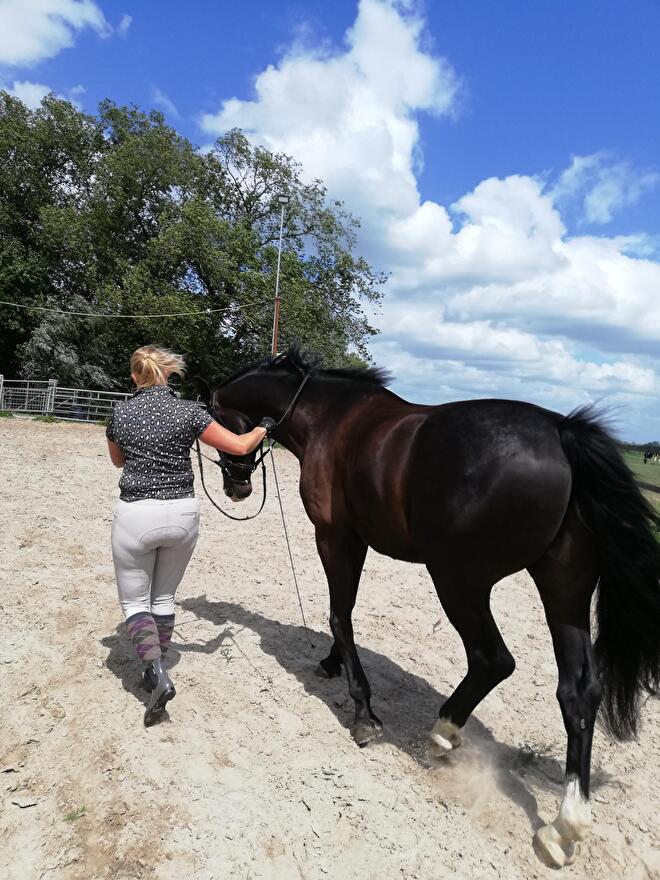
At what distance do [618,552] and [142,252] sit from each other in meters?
28.6

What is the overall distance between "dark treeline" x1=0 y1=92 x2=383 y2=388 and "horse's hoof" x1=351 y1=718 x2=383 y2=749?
21440 mm

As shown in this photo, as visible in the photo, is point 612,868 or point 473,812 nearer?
point 612,868

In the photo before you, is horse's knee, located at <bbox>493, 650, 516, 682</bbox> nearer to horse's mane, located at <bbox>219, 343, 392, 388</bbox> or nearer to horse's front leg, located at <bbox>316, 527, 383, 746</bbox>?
horse's front leg, located at <bbox>316, 527, 383, 746</bbox>

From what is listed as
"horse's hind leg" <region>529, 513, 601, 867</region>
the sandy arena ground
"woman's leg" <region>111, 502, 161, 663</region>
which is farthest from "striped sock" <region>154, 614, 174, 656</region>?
"horse's hind leg" <region>529, 513, 601, 867</region>

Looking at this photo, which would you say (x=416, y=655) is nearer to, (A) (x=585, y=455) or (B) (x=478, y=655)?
(B) (x=478, y=655)

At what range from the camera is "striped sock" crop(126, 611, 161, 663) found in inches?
133

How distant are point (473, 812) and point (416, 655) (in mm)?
1802

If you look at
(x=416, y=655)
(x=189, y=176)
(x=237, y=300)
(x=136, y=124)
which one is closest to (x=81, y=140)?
(x=136, y=124)

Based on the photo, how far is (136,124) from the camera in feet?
93.1

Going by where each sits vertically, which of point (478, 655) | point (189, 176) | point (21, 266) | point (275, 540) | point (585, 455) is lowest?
point (275, 540)

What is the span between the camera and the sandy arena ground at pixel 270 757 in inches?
98.0

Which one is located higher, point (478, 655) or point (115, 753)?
point (478, 655)

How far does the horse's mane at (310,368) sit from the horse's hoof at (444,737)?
2.32 meters

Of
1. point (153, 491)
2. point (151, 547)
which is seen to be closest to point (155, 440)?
point (153, 491)
